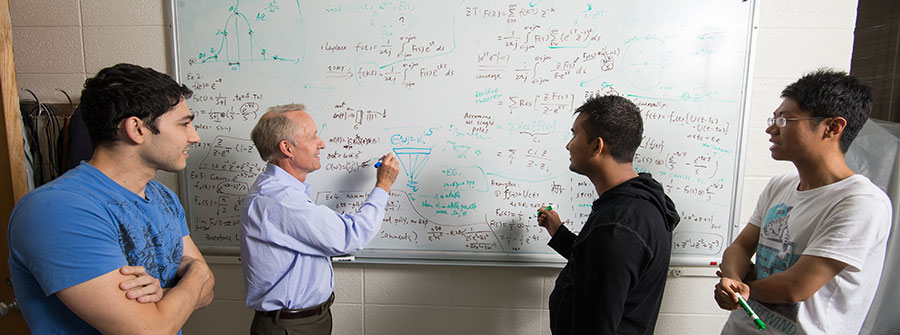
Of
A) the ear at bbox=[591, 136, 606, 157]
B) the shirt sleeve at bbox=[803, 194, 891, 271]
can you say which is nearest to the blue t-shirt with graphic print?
the ear at bbox=[591, 136, 606, 157]

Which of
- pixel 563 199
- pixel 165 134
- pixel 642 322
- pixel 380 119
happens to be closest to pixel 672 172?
pixel 563 199

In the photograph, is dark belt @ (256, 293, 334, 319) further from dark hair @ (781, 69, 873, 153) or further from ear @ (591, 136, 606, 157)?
dark hair @ (781, 69, 873, 153)

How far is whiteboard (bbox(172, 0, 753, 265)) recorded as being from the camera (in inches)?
72.1

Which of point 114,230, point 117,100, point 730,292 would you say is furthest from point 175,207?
point 730,292

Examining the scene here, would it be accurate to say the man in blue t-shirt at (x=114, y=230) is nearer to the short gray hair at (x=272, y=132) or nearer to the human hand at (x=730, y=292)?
the short gray hair at (x=272, y=132)

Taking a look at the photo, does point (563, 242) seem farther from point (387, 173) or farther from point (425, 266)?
point (387, 173)

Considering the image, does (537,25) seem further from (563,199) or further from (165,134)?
(165,134)

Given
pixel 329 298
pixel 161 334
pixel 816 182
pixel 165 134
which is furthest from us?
pixel 329 298

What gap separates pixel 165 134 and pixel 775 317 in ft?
6.78

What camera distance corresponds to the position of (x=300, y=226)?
1.44m

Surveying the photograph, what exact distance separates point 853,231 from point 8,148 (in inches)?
124

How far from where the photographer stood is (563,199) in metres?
1.93

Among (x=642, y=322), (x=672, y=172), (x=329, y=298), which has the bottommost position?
(x=329, y=298)

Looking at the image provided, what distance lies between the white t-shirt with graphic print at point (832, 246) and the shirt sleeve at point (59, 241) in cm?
199
